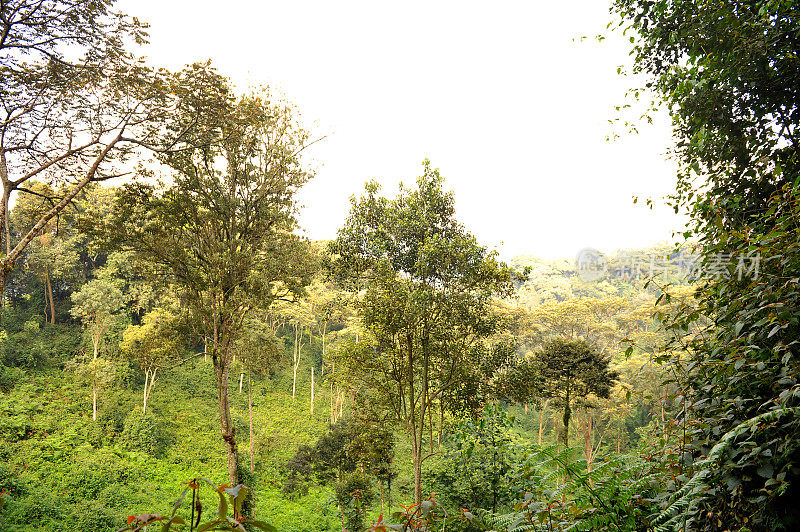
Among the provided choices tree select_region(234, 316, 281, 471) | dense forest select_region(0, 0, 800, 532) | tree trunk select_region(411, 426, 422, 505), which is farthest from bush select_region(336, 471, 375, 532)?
tree select_region(234, 316, 281, 471)

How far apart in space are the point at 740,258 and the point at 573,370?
41.4 feet

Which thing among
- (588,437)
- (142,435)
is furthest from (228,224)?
(588,437)

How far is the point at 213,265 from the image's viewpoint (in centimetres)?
845

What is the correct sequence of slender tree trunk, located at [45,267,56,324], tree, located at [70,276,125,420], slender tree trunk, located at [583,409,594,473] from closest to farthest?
tree, located at [70,276,125,420]
slender tree trunk, located at [583,409,594,473]
slender tree trunk, located at [45,267,56,324]

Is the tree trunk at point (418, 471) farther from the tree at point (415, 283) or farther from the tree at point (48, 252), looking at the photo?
the tree at point (48, 252)

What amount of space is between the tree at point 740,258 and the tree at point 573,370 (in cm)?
1070

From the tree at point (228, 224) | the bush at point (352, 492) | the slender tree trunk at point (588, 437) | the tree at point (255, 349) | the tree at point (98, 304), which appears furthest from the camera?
the slender tree trunk at point (588, 437)

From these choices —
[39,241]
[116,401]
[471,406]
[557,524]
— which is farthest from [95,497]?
[557,524]

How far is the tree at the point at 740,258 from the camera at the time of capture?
5.54 ft

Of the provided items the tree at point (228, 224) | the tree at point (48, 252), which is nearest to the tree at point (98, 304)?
the tree at point (48, 252)

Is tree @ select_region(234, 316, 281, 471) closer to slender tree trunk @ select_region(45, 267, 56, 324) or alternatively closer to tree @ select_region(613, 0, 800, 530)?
tree @ select_region(613, 0, 800, 530)

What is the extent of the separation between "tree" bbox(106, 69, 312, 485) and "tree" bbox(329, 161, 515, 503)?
1.76 metres

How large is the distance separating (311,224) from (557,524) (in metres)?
8.64

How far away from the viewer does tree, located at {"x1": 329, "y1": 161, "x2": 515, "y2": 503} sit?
24.2 ft
